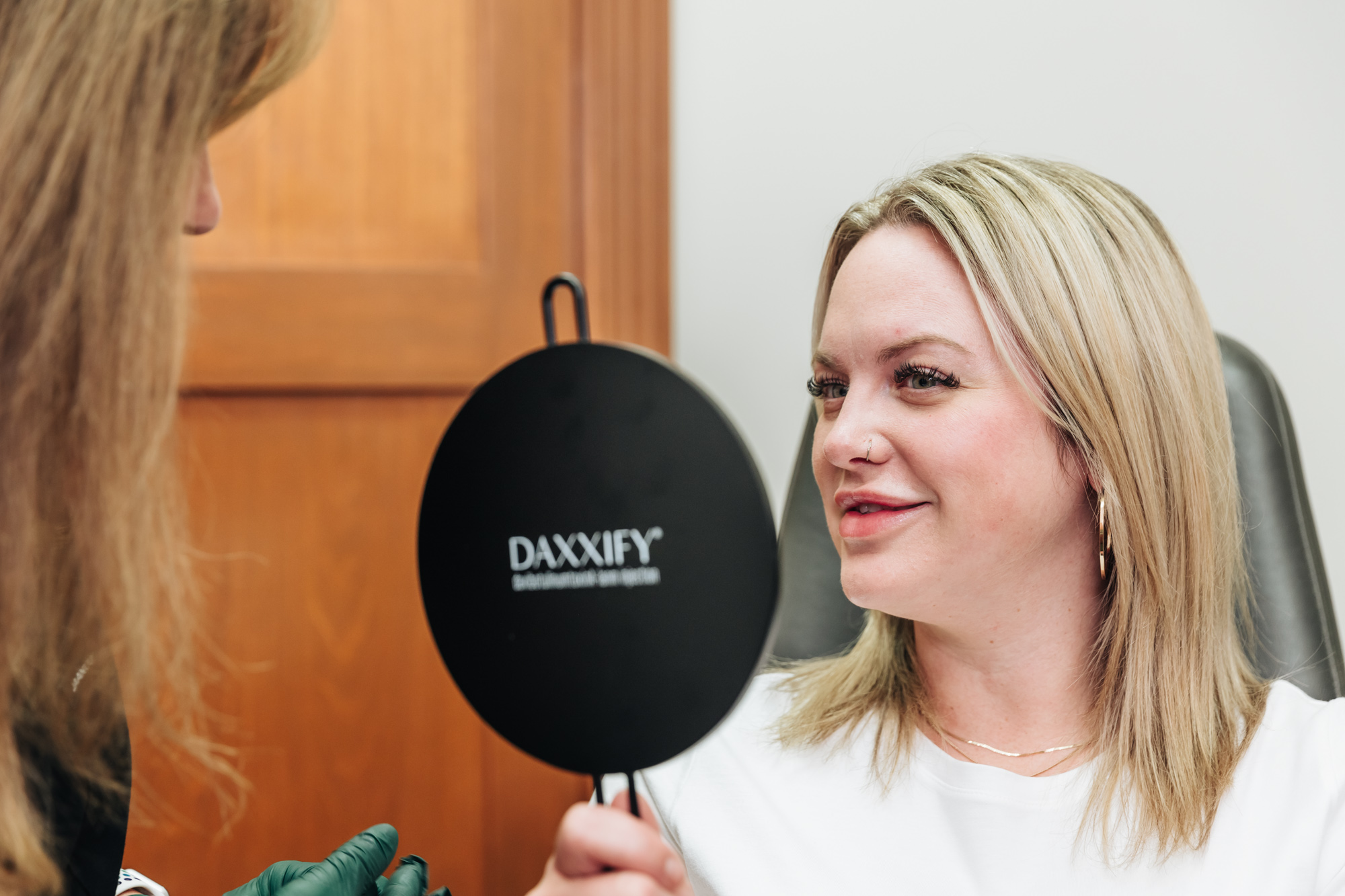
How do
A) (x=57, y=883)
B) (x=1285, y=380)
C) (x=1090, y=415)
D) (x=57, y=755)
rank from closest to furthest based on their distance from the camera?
(x=57, y=883)
(x=57, y=755)
(x=1090, y=415)
(x=1285, y=380)

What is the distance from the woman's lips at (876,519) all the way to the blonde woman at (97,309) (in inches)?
21.0

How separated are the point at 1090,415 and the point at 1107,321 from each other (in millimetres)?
89

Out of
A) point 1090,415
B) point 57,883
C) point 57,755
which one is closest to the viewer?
point 57,883

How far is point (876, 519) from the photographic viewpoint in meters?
0.85

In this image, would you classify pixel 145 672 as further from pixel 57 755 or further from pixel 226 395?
pixel 226 395

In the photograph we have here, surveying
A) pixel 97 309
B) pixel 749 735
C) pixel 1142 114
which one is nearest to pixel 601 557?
pixel 97 309

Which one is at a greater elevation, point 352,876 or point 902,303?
point 902,303

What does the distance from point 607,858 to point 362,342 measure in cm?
115

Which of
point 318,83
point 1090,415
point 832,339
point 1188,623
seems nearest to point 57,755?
point 832,339

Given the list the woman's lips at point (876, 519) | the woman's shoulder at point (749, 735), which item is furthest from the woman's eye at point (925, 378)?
the woman's shoulder at point (749, 735)

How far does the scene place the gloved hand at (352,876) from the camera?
698mm

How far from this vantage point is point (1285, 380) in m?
1.40

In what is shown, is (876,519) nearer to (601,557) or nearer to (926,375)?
(926,375)

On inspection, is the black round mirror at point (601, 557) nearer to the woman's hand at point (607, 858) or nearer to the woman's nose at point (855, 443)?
the woman's hand at point (607, 858)
